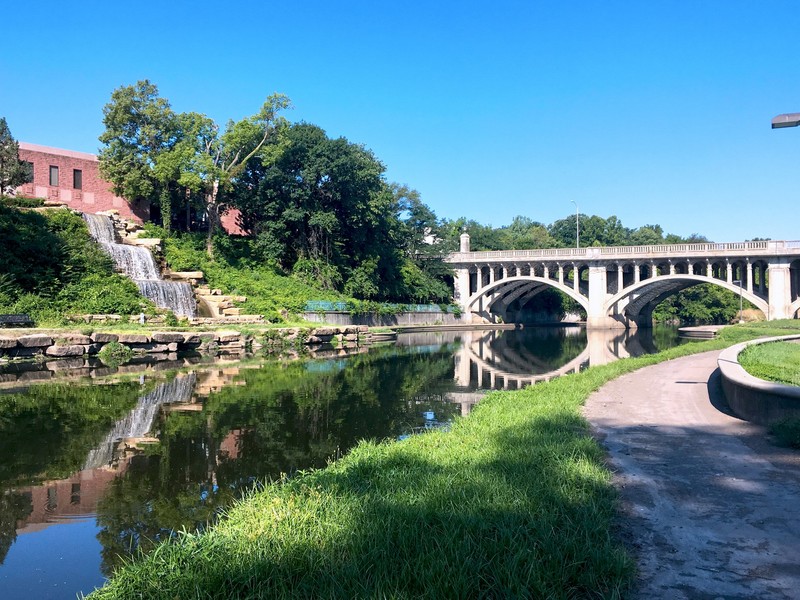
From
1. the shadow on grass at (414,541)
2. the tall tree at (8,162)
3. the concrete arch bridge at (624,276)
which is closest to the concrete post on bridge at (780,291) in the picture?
the concrete arch bridge at (624,276)

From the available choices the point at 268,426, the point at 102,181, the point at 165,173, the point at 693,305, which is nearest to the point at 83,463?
the point at 268,426

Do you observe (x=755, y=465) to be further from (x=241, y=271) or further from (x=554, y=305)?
(x=554, y=305)

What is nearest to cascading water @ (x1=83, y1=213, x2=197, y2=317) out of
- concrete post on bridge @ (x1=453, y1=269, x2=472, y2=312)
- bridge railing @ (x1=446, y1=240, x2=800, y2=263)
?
concrete post on bridge @ (x1=453, y1=269, x2=472, y2=312)

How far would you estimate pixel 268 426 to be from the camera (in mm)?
10156

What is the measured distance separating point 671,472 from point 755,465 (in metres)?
0.97

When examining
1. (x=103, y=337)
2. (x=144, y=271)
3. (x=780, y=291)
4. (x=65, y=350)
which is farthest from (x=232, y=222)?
(x=780, y=291)

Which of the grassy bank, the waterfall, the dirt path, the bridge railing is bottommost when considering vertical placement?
the waterfall

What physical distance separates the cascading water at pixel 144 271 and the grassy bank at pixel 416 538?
2580 cm

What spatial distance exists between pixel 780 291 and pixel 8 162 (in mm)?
52726

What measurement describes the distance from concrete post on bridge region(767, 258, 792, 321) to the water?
128 ft

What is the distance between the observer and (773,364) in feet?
38.9

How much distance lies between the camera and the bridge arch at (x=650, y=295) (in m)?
49.4

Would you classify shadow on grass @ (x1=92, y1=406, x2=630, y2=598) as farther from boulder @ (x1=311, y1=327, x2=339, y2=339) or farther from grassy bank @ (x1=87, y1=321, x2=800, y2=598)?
boulder @ (x1=311, y1=327, x2=339, y2=339)

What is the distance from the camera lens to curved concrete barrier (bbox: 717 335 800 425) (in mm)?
7648
